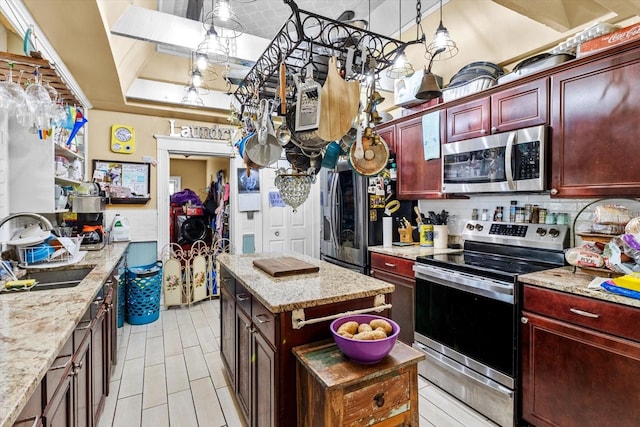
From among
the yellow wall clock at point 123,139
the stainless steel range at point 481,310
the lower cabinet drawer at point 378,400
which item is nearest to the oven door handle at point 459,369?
the stainless steel range at point 481,310

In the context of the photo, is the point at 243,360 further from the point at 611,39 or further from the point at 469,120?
the point at 611,39

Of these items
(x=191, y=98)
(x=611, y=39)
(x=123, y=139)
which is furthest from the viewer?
(x=123, y=139)

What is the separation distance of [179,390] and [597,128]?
3105mm

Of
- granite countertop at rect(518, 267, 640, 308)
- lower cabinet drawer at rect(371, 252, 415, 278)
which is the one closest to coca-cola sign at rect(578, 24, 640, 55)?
granite countertop at rect(518, 267, 640, 308)

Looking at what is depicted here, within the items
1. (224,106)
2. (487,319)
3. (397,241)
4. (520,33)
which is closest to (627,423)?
(487,319)

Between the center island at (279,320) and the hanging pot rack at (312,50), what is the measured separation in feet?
3.65

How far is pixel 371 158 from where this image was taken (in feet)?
6.18

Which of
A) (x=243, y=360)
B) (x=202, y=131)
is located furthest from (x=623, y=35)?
(x=202, y=131)

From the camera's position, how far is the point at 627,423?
1464mm

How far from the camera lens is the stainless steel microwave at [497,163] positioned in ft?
6.89

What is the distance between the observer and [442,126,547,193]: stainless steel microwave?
2.10 m

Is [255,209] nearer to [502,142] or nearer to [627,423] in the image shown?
[502,142]

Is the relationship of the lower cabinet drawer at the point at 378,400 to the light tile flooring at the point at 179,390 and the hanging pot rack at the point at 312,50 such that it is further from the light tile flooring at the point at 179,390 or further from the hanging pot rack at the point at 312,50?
the hanging pot rack at the point at 312,50

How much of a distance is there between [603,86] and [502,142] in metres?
0.59
